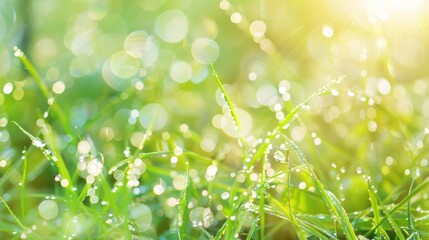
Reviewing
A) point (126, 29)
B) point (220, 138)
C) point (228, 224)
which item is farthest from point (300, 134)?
point (126, 29)

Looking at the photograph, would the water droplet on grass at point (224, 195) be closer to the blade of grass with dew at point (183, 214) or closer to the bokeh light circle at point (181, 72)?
the blade of grass with dew at point (183, 214)

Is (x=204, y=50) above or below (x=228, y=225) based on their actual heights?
below

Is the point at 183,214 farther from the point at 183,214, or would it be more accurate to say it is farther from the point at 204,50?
the point at 204,50

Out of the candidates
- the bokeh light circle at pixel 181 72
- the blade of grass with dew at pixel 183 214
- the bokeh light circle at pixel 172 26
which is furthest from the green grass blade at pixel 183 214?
the bokeh light circle at pixel 172 26

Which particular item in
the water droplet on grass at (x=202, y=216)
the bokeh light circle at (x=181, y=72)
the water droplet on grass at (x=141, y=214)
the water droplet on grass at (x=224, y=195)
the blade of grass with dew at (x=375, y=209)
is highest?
the blade of grass with dew at (x=375, y=209)

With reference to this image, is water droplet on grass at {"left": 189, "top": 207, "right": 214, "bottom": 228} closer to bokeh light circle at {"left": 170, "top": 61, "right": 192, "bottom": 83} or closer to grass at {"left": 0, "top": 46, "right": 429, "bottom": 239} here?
grass at {"left": 0, "top": 46, "right": 429, "bottom": 239}

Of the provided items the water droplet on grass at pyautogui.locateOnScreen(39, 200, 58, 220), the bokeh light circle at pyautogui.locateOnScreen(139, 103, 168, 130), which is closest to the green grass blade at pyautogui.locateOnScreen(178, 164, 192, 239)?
the water droplet on grass at pyautogui.locateOnScreen(39, 200, 58, 220)

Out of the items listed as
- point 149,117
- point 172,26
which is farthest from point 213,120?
point 172,26
